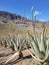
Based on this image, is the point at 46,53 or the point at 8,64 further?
the point at 8,64

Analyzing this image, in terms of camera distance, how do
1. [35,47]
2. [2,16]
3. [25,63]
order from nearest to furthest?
[35,47]
[25,63]
[2,16]

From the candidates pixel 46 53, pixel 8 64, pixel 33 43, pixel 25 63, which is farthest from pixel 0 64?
pixel 46 53

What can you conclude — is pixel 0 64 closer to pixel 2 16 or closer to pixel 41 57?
pixel 41 57

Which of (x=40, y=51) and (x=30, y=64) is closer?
(x=40, y=51)

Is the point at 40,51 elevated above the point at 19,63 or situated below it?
above

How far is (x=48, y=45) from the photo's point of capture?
5.87 meters

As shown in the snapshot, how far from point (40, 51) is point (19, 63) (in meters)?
1.26

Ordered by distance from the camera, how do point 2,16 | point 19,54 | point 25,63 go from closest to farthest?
point 25,63 < point 19,54 < point 2,16

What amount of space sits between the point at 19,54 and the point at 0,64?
3.64 ft

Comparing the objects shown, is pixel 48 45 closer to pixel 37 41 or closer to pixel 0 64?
pixel 37 41

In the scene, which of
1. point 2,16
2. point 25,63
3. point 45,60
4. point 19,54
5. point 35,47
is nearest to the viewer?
point 45,60

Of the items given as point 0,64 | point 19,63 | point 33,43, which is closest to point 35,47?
point 33,43

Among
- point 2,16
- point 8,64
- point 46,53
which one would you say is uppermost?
point 2,16

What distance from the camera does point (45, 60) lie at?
564cm
